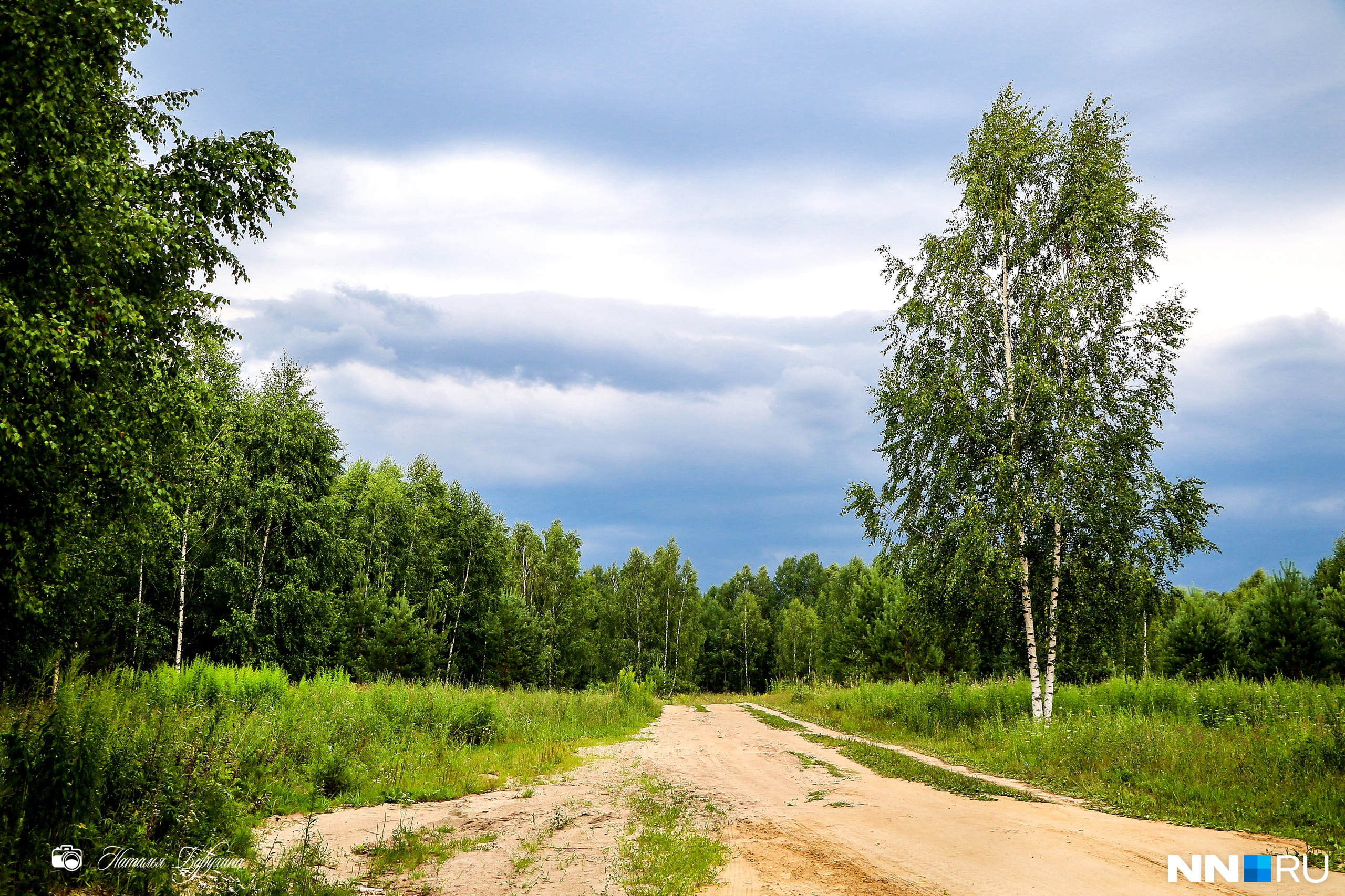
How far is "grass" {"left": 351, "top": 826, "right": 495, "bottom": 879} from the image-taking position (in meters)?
6.91

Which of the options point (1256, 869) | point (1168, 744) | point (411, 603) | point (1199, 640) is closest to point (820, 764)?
point (1168, 744)

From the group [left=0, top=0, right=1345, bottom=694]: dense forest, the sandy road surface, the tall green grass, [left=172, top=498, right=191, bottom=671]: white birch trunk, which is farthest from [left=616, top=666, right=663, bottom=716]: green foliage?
[left=172, top=498, right=191, bottom=671]: white birch trunk

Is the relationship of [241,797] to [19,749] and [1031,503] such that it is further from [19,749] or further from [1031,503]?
[1031,503]

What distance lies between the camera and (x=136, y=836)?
5934mm

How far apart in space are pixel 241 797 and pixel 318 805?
1.01m

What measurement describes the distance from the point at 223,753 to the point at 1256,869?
37.8ft

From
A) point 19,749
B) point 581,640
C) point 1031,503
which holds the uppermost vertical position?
point 1031,503

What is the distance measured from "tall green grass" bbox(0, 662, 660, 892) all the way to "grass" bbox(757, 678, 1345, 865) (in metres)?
9.33

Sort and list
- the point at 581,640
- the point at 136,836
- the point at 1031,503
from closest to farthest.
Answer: the point at 136,836 < the point at 1031,503 < the point at 581,640

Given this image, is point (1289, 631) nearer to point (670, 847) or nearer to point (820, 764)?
point (820, 764)

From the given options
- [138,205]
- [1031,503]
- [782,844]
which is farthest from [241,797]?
[1031,503]

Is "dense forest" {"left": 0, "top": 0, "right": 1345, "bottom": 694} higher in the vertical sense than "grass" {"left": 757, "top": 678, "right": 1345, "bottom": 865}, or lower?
higher

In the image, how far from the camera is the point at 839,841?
7512mm

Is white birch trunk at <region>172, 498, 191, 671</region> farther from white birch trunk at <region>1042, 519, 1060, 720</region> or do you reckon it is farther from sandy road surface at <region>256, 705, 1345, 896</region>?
white birch trunk at <region>1042, 519, 1060, 720</region>
